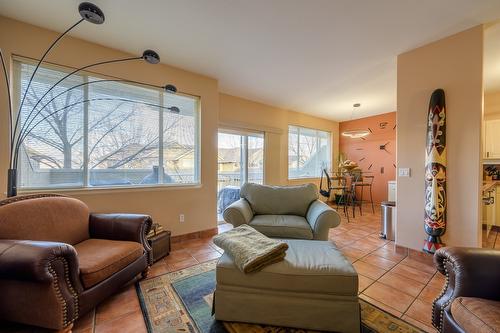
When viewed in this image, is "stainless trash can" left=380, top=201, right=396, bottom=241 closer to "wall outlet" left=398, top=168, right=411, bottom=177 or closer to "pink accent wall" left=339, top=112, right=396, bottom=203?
"wall outlet" left=398, top=168, right=411, bottom=177

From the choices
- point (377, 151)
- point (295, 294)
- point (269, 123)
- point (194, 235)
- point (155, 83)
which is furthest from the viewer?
point (377, 151)

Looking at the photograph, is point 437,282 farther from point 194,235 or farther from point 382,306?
point 194,235

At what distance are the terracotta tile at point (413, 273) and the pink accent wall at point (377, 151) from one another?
3.66 meters

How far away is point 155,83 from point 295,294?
9.62ft

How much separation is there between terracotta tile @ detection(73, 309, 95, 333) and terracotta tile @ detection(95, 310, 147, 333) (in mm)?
56

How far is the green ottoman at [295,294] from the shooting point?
1.27 m

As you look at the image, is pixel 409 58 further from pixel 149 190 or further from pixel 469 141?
pixel 149 190

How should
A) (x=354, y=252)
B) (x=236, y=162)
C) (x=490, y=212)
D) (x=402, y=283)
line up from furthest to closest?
(x=236, y=162) < (x=490, y=212) < (x=354, y=252) < (x=402, y=283)

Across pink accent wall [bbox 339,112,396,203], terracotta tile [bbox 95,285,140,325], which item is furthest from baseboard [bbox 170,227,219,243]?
pink accent wall [bbox 339,112,396,203]

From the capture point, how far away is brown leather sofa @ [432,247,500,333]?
3.01 feet

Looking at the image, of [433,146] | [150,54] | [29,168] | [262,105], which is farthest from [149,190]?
[433,146]

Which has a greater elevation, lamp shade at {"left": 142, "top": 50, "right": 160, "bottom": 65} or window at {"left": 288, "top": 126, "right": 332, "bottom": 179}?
lamp shade at {"left": 142, "top": 50, "right": 160, "bottom": 65}

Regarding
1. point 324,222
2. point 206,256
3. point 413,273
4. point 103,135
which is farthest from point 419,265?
point 103,135

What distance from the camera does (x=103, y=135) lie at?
7.97ft
